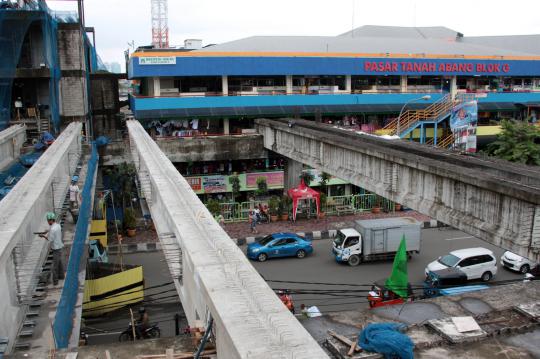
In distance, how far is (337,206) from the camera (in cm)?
2745

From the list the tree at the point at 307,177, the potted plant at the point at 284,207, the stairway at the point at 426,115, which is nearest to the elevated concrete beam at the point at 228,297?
the potted plant at the point at 284,207

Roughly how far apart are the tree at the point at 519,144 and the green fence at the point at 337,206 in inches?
292

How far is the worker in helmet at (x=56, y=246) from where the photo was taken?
25.9ft

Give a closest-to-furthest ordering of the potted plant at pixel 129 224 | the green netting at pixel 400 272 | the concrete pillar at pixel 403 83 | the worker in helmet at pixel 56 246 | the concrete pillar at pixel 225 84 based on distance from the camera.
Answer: the worker in helmet at pixel 56 246 → the green netting at pixel 400 272 → the potted plant at pixel 129 224 → the concrete pillar at pixel 225 84 → the concrete pillar at pixel 403 83

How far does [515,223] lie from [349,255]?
33.0 feet

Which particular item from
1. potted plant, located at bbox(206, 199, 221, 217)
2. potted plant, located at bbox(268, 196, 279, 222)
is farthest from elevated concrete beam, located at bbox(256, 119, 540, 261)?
potted plant, located at bbox(206, 199, 221, 217)

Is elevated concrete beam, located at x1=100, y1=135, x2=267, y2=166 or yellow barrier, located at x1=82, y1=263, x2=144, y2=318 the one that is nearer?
yellow barrier, located at x1=82, y1=263, x2=144, y2=318

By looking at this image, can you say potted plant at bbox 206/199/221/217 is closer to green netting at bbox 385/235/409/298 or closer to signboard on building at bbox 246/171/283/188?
signboard on building at bbox 246/171/283/188

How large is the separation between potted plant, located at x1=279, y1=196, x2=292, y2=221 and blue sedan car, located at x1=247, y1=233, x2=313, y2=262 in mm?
5227

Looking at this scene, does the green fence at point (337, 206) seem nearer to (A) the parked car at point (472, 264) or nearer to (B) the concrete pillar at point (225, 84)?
(B) the concrete pillar at point (225, 84)

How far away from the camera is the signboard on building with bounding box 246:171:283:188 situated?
2895cm

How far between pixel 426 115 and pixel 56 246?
1090 inches

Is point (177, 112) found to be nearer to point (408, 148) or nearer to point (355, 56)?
point (355, 56)

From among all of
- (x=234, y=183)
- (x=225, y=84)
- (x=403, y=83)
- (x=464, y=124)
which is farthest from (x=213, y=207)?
(x=403, y=83)
